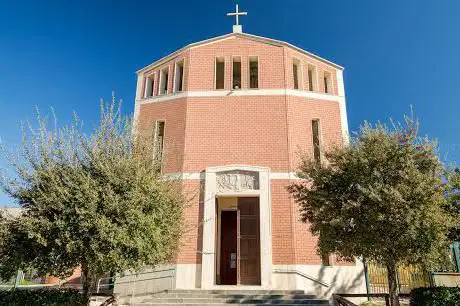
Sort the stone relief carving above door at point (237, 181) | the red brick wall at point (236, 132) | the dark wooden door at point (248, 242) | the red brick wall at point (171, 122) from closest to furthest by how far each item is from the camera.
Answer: the dark wooden door at point (248, 242), the stone relief carving above door at point (237, 181), the red brick wall at point (236, 132), the red brick wall at point (171, 122)

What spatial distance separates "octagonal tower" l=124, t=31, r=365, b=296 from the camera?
12.7 metres

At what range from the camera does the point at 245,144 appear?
14.5 m

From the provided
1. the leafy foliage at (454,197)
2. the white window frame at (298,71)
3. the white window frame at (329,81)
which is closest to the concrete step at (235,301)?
the leafy foliage at (454,197)

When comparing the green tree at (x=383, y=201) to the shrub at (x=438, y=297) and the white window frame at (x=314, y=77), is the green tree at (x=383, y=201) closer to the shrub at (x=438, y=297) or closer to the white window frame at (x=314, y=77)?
the shrub at (x=438, y=297)

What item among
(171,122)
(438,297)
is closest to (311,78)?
(171,122)

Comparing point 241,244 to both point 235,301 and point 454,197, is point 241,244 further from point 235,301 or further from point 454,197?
point 454,197

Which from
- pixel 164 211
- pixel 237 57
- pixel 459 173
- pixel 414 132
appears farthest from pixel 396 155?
pixel 237 57

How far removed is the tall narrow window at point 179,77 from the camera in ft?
52.7

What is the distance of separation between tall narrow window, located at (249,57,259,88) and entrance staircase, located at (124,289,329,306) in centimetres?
A: 893

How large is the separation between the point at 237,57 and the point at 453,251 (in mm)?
11295

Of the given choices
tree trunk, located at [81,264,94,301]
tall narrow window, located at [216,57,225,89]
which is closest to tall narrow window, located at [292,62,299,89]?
tall narrow window, located at [216,57,225,89]

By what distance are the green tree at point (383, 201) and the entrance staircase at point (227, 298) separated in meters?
2.61

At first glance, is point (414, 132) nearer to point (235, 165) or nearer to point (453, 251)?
point (453, 251)

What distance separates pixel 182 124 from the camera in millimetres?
14906
